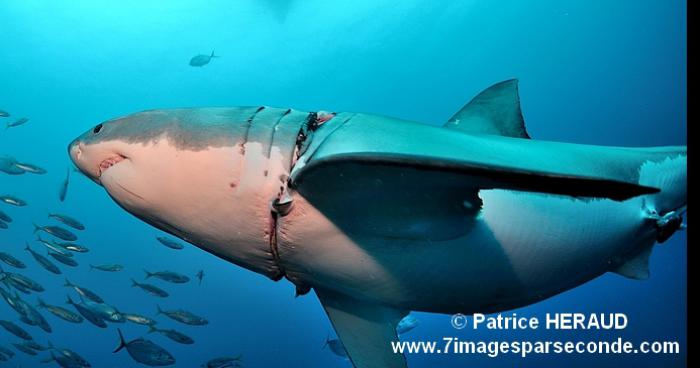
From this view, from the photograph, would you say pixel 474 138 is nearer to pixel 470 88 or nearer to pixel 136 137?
pixel 136 137

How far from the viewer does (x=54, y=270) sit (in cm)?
998

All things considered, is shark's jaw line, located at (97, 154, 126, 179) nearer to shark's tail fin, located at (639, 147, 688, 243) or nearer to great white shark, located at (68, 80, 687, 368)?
great white shark, located at (68, 80, 687, 368)

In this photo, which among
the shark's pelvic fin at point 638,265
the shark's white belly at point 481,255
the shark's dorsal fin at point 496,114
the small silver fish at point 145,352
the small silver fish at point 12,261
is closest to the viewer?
the shark's white belly at point 481,255

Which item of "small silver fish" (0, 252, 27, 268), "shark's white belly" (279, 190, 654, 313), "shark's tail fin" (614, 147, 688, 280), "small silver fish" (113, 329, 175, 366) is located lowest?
"small silver fish" (113, 329, 175, 366)

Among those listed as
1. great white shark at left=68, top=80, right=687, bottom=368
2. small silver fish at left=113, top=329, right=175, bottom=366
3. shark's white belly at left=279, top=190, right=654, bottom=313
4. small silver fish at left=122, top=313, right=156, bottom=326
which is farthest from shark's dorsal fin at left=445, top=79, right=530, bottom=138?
small silver fish at left=122, top=313, right=156, bottom=326

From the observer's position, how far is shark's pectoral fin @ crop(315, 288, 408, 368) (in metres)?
2.60

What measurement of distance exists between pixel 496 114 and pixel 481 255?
1.50 meters

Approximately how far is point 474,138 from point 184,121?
1.16 m

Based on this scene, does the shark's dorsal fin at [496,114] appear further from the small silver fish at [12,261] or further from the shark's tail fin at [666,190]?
the small silver fish at [12,261]

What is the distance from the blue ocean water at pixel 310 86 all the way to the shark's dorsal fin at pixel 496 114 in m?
15.3

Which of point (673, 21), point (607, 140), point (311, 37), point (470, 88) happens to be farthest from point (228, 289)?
point (673, 21)

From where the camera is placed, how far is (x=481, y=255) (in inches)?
79.2

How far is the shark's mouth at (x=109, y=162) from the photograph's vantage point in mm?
1754

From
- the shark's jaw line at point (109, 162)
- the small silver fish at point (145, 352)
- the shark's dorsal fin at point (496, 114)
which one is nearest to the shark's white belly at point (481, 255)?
the shark's jaw line at point (109, 162)
